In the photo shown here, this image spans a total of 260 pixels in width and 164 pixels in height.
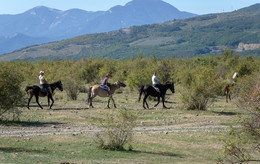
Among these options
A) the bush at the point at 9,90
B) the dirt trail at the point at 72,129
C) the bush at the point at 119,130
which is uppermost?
the bush at the point at 9,90

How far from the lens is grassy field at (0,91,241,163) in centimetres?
1131

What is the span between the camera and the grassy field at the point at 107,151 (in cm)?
1131

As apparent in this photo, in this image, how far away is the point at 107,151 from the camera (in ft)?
40.3

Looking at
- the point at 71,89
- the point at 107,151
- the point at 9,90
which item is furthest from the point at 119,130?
the point at 71,89

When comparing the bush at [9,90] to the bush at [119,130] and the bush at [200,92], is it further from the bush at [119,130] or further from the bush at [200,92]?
the bush at [200,92]

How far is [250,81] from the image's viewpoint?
23.5m

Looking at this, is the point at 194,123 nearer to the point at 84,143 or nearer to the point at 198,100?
the point at 198,100

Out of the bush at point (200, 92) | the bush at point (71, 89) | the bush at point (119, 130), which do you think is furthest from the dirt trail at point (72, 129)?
the bush at point (71, 89)

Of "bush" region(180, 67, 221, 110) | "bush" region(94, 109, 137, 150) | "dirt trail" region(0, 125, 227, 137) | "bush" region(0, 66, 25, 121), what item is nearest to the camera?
"bush" region(94, 109, 137, 150)

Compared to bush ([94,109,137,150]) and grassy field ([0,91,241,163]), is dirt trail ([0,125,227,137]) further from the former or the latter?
bush ([94,109,137,150])

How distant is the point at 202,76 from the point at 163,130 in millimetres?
7800

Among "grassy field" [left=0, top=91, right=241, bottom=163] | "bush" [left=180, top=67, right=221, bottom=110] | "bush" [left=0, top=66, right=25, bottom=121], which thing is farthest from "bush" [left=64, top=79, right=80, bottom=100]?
"bush" [left=0, top=66, right=25, bottom=121]

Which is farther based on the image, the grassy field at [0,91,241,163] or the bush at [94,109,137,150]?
the bush at [94,109,137,150]

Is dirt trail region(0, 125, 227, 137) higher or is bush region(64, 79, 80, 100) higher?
bush region(64, 79, 80, 100)
